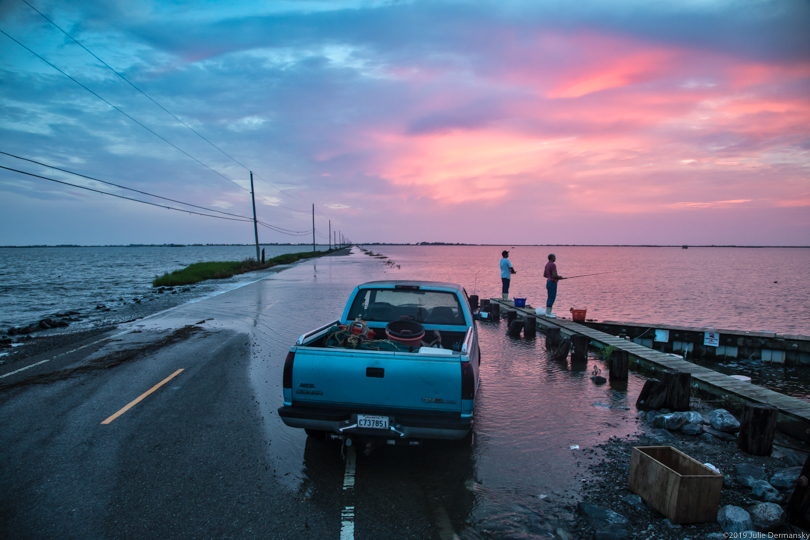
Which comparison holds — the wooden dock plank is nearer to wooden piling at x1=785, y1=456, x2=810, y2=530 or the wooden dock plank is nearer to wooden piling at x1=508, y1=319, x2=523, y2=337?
wooden piling at x1=508, y1=319, x2=523, y2=337

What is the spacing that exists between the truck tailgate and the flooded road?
88 cm

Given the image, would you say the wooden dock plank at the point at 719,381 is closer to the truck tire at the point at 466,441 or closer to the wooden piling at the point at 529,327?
the wooden piling at the point at 529,327

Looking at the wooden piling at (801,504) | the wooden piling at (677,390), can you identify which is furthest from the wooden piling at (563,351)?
the wooden piling at (801,504)

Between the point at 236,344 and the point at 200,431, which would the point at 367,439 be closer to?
the point at 200,431

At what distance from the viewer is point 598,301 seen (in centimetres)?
2670

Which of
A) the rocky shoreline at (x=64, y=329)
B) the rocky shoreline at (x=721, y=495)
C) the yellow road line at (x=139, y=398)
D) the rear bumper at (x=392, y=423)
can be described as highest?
the rear bumper at (x=392, y=423)

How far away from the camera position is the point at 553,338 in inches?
419

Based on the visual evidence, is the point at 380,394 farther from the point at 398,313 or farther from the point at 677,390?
the point at 677,390

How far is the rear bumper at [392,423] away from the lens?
3.99m

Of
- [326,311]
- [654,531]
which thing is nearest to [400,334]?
[654,531]

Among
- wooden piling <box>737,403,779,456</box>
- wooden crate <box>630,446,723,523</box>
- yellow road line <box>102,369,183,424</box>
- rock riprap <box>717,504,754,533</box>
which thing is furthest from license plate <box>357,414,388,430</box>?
wooden piling <box>737,403,779,456</box>

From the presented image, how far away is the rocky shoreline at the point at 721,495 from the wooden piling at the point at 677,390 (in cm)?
45

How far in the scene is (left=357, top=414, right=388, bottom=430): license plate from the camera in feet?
13.4

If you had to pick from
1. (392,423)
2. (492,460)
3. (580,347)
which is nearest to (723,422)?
(492,460)
